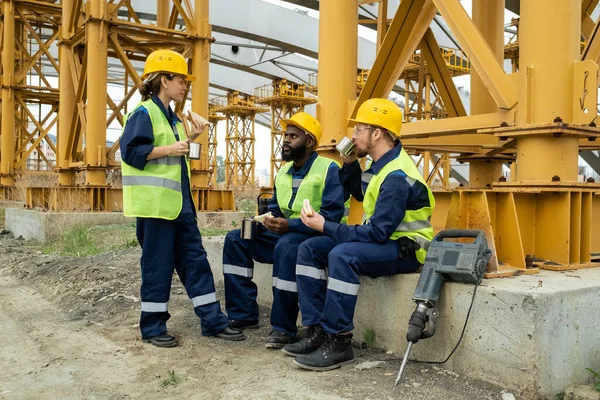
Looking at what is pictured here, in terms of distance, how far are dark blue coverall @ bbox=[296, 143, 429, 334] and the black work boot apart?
104 millimetres

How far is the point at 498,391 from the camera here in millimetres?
2906

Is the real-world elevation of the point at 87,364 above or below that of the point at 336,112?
below

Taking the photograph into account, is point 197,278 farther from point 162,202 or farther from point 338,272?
point 338,272

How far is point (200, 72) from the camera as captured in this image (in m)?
10.9

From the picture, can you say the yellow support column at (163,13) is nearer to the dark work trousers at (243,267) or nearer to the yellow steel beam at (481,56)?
the dark work trousers at (243,267)

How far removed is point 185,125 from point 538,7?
2.57m

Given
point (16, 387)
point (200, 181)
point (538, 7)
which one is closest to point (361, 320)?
point (16, 387)

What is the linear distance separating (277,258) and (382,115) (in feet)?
4.09

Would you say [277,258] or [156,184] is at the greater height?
[156,184]

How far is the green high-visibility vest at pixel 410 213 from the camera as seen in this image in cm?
345

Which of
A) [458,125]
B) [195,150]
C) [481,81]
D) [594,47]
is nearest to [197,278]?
[195,150]

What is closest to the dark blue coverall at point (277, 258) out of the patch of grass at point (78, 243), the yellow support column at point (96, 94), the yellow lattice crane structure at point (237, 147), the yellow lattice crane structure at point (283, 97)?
the patch of grass at point (78, 243)

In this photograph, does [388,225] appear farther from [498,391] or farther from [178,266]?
[178,266]

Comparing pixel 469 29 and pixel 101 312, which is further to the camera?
pixel 101 312
